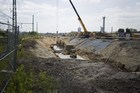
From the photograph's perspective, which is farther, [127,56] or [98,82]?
[127,56]

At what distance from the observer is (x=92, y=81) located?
13516 millimetres

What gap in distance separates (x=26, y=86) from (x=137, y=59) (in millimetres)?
14206

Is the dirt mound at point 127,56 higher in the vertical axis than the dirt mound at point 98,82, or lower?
higher

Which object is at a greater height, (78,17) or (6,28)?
(78,17)

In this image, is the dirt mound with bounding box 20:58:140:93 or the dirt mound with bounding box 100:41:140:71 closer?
the dirt mound with bounding box 20:58:140:93

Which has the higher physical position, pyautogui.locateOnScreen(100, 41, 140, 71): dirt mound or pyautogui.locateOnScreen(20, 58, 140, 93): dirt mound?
pyautogui.locateOnScreen(100, 41, 140, 71): dirt mound

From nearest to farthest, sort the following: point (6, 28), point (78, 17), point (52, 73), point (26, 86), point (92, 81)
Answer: point (6, 28), point (26, 86), point (92, 81), point (52, 73), point (78, 17)

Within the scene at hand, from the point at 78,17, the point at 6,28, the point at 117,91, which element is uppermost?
the point at 78,17

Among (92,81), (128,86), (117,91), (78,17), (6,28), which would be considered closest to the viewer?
(6,28)

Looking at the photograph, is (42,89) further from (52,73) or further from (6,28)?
(52,73)

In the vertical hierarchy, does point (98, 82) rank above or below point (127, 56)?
below

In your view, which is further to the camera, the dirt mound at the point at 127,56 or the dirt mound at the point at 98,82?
the dirt mound at the point at 127,56

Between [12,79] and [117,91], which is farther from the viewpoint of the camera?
[117,91]

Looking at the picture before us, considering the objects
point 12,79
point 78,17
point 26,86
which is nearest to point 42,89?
point 26,86
